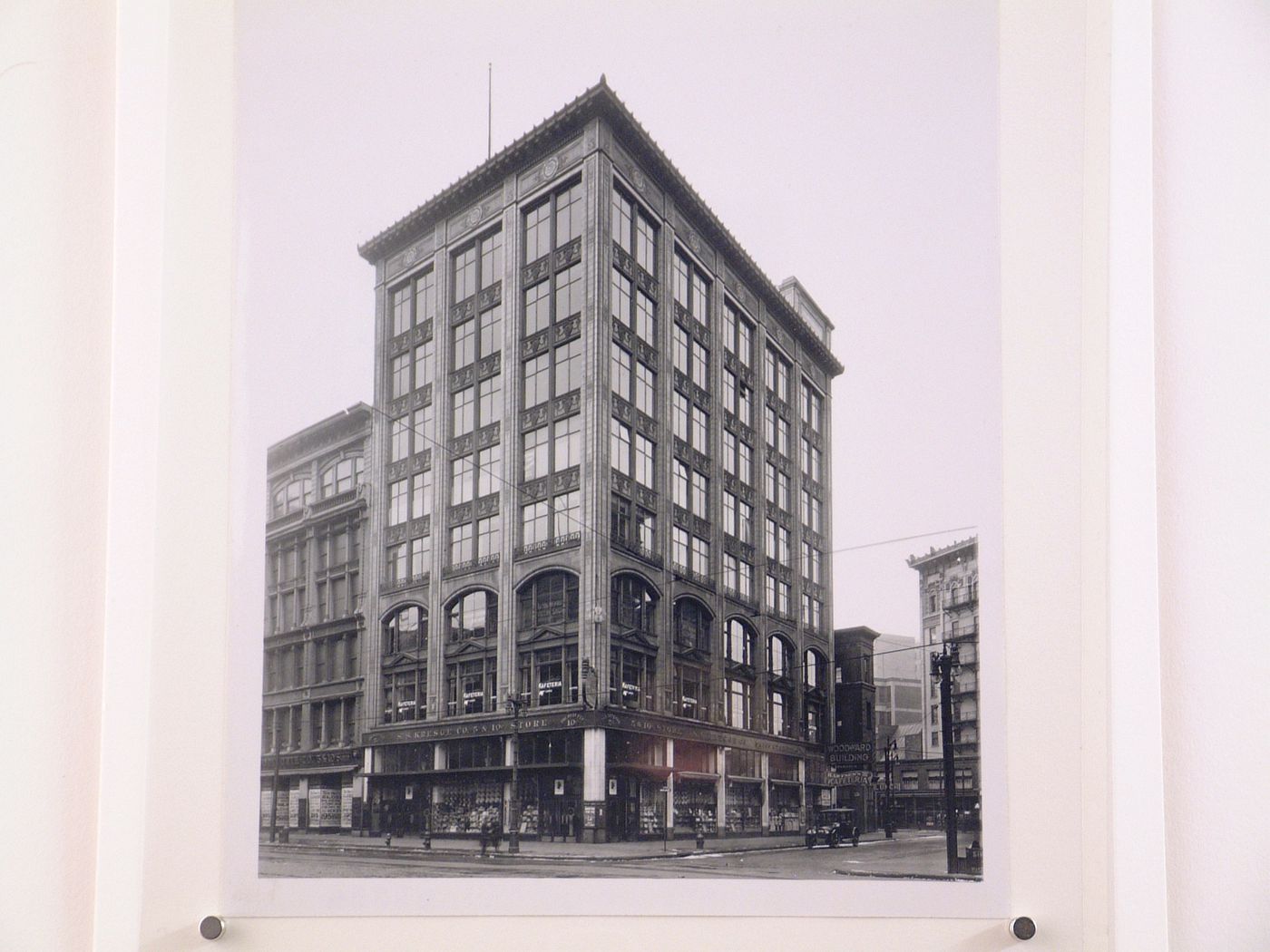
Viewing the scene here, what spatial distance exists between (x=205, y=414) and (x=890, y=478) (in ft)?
5.21

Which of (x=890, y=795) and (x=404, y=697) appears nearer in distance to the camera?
(x=890, y=795)

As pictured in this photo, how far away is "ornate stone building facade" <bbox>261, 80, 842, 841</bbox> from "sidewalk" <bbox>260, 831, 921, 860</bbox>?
36 mm

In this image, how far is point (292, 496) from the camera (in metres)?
2.44

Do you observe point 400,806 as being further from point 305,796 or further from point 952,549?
point 952,549

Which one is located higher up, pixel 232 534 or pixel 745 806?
pixel 232 534

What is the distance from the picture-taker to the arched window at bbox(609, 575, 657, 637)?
2410 mm

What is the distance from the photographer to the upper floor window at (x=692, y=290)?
2.52 m

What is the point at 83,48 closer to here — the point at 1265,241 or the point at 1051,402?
the point at 1051,402

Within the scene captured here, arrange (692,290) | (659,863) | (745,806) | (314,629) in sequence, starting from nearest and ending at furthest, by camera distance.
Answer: (745,806) < (659,863) < (314,629) < (692,290)

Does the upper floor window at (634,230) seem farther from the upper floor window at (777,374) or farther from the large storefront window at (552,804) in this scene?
the large storefront window at (552,804)

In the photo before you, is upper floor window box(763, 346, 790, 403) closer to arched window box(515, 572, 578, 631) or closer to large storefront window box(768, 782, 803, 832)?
arched window box(515, 572, 578, 631)

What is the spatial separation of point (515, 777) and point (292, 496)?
0.82m

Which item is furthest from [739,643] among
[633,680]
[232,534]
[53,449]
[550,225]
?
[53,449]

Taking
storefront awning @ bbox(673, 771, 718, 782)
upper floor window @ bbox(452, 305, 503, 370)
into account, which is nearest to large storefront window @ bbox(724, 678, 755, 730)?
storefront awning @ bbox(673, 771, 718, 782)
